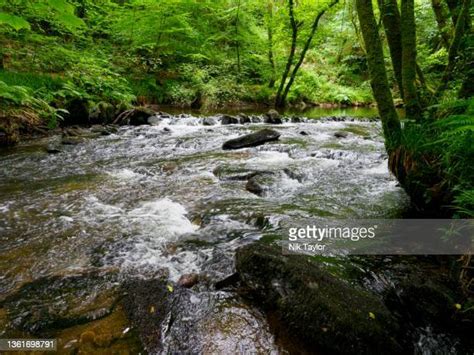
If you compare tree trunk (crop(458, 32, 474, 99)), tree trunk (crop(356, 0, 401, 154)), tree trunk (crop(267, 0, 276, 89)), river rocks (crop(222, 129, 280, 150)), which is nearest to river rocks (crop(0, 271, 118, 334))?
tree trunk (crop(356, 0, 401, 154))

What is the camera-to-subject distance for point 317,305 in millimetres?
1976

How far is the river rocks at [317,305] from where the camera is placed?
6.04 feet

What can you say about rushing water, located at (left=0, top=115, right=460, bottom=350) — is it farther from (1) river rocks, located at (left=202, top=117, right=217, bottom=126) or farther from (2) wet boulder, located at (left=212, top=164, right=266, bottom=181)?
(1) river rocks, located at (left=202, top=117, right=217, bottom=126)

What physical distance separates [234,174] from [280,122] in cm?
722

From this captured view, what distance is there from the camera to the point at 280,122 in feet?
39.2

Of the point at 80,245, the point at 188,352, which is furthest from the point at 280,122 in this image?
the point at 188,352

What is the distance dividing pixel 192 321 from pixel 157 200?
2287 mm

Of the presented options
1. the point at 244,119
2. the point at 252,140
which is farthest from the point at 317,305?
the point at 244,119

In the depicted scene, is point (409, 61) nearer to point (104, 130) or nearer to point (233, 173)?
point (233, 173)

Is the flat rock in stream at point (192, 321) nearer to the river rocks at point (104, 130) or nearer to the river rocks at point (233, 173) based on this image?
the river rocks at point (233, 173)

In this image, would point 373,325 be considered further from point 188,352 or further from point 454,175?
point 454,175

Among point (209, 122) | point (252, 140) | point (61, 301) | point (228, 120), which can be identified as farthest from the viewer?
point (228, 120)

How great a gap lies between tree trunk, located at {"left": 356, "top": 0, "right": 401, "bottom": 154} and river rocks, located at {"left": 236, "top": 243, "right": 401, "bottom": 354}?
7.31ft

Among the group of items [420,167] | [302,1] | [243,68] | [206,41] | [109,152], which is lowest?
[109,152]
